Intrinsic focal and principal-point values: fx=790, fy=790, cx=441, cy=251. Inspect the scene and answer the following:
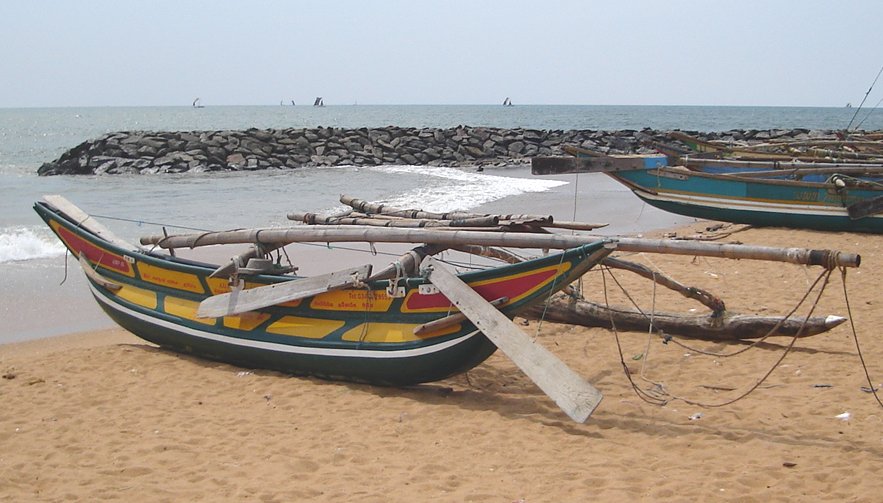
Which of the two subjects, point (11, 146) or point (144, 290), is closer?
point (144, 290)

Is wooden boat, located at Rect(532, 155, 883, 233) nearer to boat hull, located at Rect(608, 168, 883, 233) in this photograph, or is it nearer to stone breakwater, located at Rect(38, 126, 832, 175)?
boat hull, located at Rect(608, 168, 883, 233)

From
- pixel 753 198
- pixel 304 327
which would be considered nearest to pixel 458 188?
pixel 753 198

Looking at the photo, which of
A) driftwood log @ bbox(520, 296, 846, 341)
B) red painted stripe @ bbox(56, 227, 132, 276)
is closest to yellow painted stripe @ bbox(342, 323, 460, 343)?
driftwood log @ bbox(520, 296, 846, 341)

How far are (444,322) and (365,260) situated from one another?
5.86 m

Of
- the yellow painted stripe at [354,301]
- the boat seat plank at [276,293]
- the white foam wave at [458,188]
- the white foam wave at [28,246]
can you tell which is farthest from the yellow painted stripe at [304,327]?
the white foam wave at [458,188]

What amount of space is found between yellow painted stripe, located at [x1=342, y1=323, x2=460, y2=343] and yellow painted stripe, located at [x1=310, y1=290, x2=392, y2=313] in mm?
119

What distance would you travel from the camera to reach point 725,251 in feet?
15.5

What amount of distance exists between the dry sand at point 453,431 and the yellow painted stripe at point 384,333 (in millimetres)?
416

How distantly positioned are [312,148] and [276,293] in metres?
27.7

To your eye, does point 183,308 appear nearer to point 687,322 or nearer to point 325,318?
point 325,318

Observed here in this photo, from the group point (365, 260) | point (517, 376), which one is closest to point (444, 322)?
point (517, 376)

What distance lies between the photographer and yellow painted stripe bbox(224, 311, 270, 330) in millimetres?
6266

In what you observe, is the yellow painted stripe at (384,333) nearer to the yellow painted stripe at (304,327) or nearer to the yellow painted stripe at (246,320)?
the yellow painted stripe at (304,327)

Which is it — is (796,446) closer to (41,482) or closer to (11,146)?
(41,482)
